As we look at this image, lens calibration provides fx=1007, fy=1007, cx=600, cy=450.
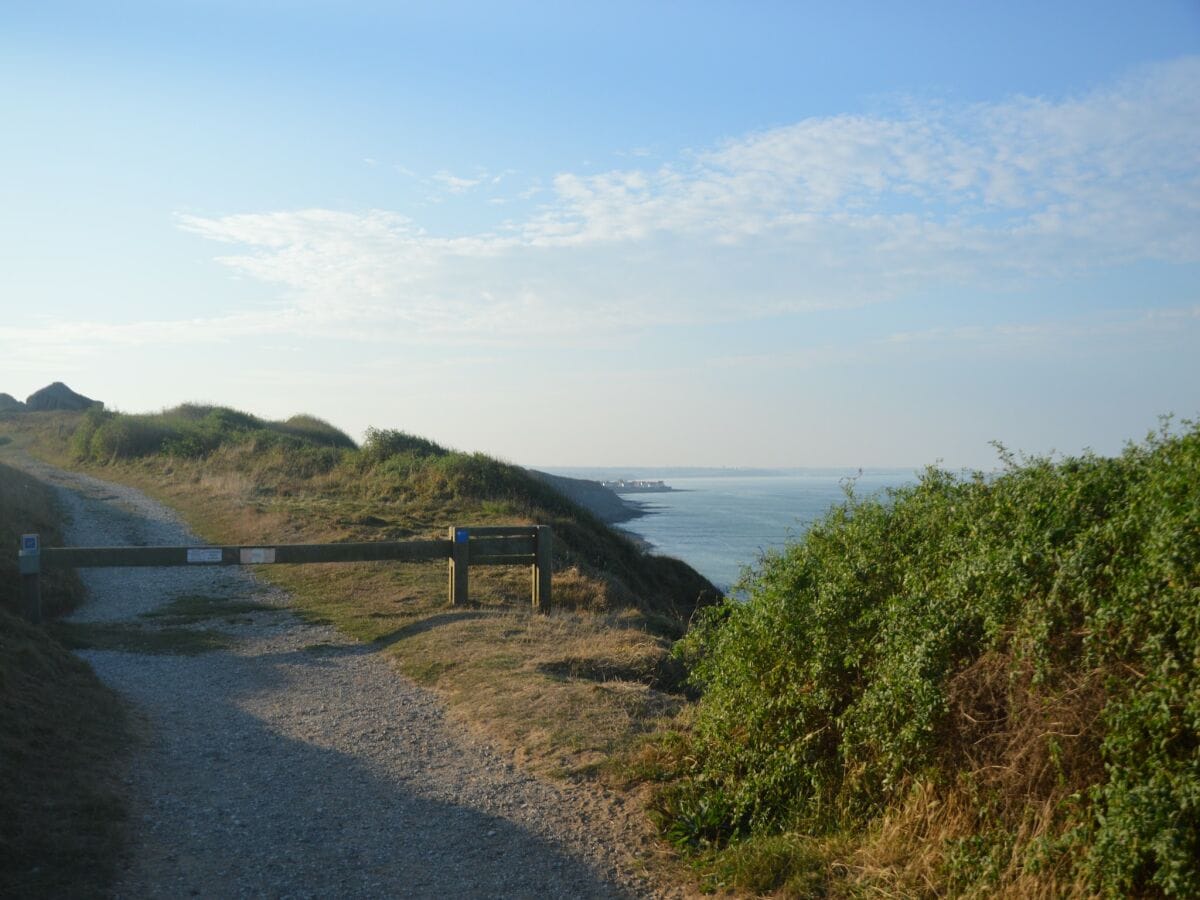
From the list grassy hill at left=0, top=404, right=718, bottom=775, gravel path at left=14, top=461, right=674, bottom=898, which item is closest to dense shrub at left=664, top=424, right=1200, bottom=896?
gravel path at left=14, top=461, right=674, bottom=898

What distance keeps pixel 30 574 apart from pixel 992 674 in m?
10.1

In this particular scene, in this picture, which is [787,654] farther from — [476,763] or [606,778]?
[476,763]

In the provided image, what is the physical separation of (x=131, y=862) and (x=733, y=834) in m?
3.00

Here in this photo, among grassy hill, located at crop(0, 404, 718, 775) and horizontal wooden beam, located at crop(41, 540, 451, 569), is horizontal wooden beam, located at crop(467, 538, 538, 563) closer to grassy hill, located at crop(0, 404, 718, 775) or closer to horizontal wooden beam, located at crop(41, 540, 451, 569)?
horizontal wooden beam, located at crop(41, 540, 451, 569)

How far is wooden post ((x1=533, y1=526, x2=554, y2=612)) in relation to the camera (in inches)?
500

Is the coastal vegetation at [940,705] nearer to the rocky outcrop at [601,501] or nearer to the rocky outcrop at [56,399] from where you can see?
the rocky outcrop at [601,501]

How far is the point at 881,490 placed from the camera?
6152 millimetres

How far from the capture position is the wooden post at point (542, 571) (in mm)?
12703

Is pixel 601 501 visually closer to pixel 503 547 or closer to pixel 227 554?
pixel 503 547

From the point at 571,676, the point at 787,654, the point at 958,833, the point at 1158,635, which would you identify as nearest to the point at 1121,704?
the point at 1158,635

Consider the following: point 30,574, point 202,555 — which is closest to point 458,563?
point 202,555

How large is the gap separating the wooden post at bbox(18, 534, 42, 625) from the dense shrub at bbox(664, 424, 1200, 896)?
318 inches

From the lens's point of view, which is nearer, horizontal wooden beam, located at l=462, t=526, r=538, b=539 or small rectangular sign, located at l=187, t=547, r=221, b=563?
Answer: small rectangular sign, located at l=187, t=547, r=221, b=563

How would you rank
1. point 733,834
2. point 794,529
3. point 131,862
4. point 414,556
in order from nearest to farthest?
point 131,862
point 733,834
point 794,529
point 414,556
